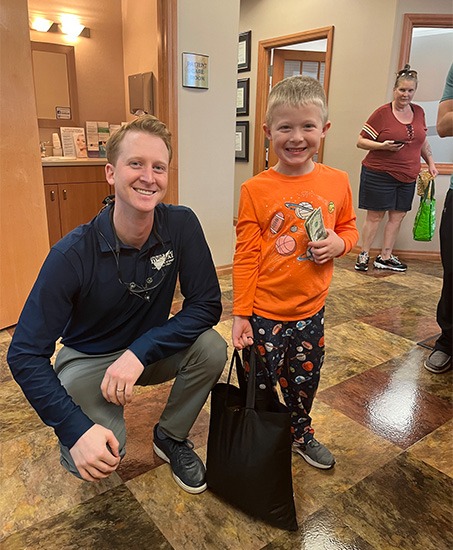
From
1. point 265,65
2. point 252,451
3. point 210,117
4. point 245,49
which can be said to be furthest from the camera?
point 245,49

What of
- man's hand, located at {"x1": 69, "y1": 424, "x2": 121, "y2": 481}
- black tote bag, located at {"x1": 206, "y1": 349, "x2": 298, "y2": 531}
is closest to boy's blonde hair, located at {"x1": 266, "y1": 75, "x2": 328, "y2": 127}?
black tote bag, located at {"x1": 206, "y1": 349, "x2": 298, "y2": 531}

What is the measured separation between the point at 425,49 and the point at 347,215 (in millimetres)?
3259

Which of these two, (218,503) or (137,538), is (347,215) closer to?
(218,503)

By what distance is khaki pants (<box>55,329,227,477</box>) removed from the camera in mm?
1217

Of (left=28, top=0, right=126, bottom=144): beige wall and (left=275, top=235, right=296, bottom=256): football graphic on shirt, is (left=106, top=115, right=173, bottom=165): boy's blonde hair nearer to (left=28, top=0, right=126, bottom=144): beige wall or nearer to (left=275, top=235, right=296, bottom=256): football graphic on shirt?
(left=275, top=235, right=296, bottom=256): football graphic on shirt

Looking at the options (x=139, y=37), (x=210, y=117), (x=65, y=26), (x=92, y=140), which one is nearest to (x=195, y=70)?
(x=210, y=117)

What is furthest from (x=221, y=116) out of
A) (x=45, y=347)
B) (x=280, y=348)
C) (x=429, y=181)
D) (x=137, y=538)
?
(x=137, y=538)

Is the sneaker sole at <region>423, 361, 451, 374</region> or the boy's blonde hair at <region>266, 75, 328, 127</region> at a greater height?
the boy's blonde hair at <region>266, 75, 328, 127</region>

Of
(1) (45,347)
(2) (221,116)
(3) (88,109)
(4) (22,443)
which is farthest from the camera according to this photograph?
(3) (88,109)

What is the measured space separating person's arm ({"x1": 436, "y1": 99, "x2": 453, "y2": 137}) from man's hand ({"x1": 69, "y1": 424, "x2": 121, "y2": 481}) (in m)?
1.81

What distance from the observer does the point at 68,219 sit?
3.67 metres

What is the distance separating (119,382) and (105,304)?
22 cm

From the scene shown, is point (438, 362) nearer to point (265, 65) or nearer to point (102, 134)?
point (102, 134)

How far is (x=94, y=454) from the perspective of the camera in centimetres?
99
